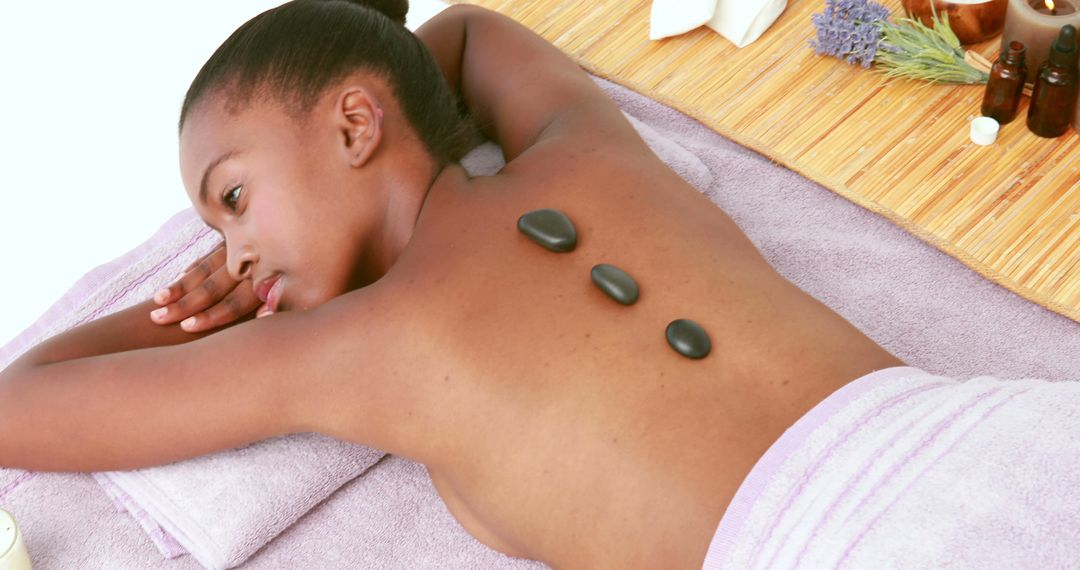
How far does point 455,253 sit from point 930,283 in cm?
72

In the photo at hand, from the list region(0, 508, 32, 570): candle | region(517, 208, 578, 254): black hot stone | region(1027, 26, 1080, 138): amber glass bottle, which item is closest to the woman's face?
region(517, 208, 578, 254): black hot stone

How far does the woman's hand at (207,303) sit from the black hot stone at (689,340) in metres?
0.61

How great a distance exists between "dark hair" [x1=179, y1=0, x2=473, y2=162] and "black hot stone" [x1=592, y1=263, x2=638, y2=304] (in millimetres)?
362

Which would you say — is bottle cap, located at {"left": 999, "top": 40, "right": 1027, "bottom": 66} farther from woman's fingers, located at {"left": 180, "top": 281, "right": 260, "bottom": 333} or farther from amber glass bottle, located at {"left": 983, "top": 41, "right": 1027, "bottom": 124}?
woman's fingers, located at {"left": 180, "top": 281, "right": 260, "bottom": 333}

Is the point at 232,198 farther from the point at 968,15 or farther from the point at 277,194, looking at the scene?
the point at 968,15

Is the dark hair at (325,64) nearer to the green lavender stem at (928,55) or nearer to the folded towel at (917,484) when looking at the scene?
the folded towel at (917,484)

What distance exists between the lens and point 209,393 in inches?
53.1

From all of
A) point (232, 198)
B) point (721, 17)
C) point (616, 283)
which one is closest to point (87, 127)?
point (232, 198)

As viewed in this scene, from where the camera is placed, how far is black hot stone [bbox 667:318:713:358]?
117 cm

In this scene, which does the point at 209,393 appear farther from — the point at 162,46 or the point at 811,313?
the point at 162,46

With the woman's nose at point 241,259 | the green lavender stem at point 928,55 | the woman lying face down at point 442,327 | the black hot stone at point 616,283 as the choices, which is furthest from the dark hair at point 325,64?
the green lavender stem at point 928,55

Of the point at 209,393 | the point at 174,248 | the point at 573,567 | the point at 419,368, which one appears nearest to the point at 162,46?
the point at 174,248

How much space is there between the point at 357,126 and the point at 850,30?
3.00 feet

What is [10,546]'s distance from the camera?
1.40 meters
